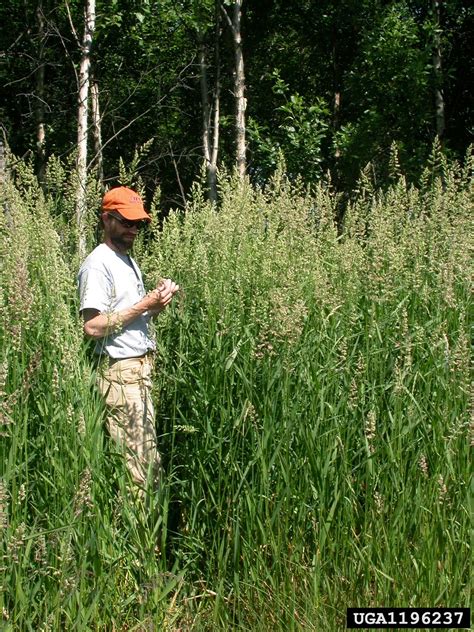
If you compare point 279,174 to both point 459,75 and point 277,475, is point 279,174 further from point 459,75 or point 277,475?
point 459,75

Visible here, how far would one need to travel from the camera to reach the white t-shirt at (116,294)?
3.85 m

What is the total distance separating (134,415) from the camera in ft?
12.1

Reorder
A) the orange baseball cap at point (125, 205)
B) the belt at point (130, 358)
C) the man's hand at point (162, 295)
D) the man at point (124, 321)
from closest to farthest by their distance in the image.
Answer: the man at point (124, 321), the man's hand at point (162, 295), the belt at point (130, 358), the orange baseball cap at point (125, 205)

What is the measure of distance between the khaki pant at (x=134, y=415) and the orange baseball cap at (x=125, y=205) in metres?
0.78

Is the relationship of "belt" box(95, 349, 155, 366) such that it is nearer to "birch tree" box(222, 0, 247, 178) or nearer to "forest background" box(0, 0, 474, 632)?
"forest background" box(0, 0, 474, 632)

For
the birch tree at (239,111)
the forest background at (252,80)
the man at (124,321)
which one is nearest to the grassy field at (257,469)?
the man at (124,321)

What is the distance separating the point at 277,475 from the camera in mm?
3252

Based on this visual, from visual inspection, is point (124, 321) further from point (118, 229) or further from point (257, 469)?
point (257, 469)

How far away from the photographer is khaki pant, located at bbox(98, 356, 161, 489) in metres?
3.44

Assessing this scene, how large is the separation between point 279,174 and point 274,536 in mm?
2624

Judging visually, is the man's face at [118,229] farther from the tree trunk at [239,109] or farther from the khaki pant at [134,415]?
the tree trunk at [239,109]

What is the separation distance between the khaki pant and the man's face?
2.19 ft

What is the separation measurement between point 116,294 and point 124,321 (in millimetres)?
216

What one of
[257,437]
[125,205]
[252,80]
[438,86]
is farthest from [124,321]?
[252,80]
